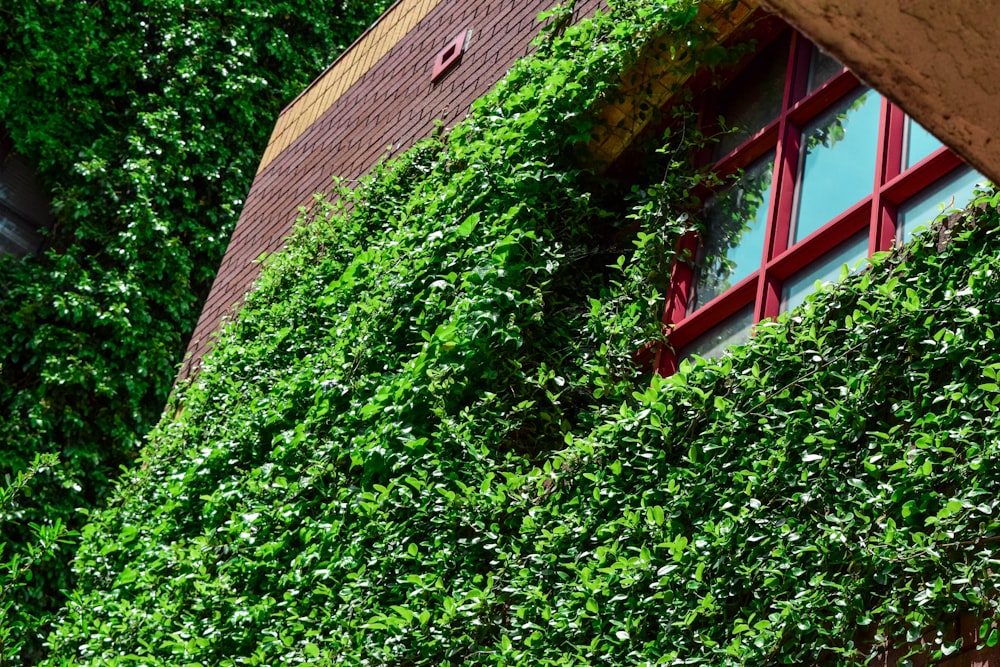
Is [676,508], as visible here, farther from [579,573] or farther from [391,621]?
[391,621]

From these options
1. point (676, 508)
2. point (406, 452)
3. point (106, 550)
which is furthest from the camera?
point (106, 550)

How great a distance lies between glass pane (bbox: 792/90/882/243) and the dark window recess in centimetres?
1087

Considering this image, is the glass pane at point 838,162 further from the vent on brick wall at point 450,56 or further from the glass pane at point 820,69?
the vent on brick wall at point 450,56

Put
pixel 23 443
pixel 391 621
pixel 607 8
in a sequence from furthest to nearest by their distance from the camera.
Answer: pixel 23 443
pixel 607 8
pixel 391 621

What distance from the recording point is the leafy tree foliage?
12.8 m

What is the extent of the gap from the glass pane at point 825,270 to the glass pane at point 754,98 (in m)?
1.04

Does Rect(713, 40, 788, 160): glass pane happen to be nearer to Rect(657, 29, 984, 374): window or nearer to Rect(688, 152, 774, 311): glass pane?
Rect(657, 29, 984, 374): window

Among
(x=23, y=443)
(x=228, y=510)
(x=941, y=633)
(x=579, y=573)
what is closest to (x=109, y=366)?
(x=23, y=443)

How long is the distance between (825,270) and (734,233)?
2.57ft

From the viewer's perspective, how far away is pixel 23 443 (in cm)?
1240

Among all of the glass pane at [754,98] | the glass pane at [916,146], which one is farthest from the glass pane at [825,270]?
the glass pane at [754,98]

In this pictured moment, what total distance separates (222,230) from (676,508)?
11256mm

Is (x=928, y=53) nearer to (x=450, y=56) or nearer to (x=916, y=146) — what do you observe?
(x=916, y=146)

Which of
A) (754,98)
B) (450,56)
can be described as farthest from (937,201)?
(450,56)
